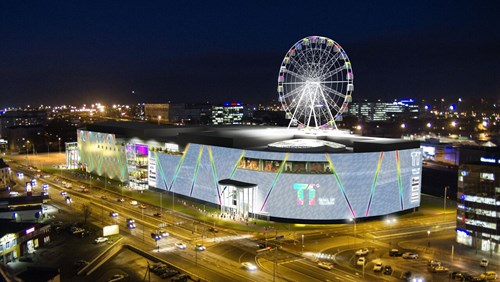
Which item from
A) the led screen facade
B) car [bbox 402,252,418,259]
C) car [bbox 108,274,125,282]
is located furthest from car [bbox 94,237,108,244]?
car [bbox 402,252,418,259]

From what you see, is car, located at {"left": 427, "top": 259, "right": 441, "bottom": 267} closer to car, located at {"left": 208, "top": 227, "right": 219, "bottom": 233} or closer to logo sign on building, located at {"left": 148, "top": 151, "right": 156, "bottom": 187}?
car, located at {"left": 208, "top": 227, "right": 219, "bottom": 233}

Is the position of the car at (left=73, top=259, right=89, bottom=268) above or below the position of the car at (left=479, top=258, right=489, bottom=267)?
above

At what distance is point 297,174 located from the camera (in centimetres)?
4569

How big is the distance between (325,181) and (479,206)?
14.0 m

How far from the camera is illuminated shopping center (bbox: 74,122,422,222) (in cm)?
4550

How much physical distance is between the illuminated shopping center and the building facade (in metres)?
9.57

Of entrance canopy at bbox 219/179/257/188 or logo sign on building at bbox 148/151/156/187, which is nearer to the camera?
entrance canopy at bbox 219/179/257/188

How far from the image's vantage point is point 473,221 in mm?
37875

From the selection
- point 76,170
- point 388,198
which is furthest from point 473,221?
point 76,170

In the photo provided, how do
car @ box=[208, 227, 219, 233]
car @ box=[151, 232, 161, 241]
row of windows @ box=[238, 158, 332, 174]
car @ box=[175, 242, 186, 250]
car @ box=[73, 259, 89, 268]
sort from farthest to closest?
row of windows @ box=[238, 158, 332, 174] → car @ box=[208, 227, 219, 233] → car @ box=[151, 232, 161, 241] → car @ box=[175, 242, 186, 250] → car @ box=[73, 259, 89, 268]

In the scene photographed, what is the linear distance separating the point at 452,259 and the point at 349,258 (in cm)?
799

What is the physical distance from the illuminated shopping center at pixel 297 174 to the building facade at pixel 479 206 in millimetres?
9567

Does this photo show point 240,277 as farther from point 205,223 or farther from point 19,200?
point 19,200

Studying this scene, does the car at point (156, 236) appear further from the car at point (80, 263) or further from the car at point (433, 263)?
the car at point (433, 263)
